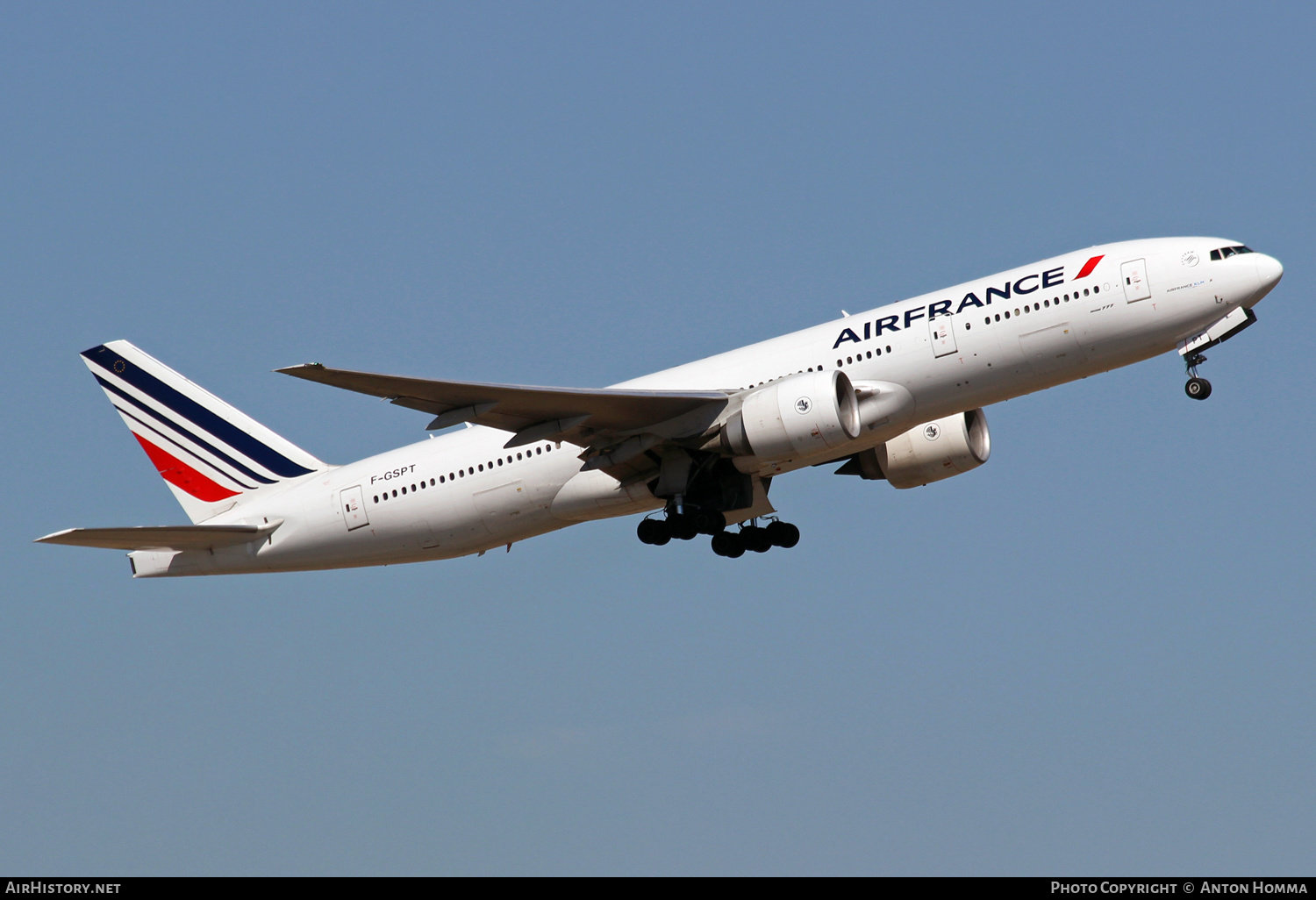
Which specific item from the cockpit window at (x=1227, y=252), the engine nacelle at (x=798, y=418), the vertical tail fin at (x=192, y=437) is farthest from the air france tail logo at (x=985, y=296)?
the vertical tail fin at (x=192, y=437)

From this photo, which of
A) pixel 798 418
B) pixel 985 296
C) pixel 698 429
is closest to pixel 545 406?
pixel 698 429

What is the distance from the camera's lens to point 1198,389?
32125 millimetres

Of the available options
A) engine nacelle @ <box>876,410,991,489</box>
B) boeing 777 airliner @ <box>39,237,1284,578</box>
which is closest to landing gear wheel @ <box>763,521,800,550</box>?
boeing 777 airliner @ <box>39,237,1284,578</box>

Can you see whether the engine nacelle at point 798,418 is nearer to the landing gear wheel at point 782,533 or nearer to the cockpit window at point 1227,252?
the landing gear wheel at point 782,533

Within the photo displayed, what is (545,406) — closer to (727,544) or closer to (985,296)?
(727,544)

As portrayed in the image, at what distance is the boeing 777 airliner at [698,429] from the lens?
3112 centimetres

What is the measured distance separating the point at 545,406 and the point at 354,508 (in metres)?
6.86

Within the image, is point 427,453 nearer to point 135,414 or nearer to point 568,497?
point 568,497

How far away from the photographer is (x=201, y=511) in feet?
127

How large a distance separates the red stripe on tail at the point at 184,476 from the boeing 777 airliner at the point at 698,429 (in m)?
0.05

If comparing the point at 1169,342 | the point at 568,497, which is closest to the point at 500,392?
the point at 568,497

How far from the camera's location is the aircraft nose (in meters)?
31.0

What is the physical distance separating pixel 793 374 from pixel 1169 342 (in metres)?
7.80

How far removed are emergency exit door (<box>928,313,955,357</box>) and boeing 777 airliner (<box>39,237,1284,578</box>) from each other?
0.05 m
